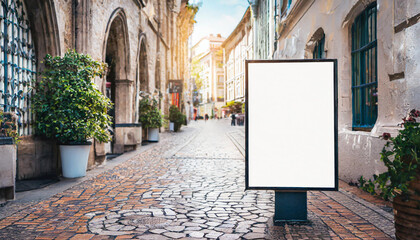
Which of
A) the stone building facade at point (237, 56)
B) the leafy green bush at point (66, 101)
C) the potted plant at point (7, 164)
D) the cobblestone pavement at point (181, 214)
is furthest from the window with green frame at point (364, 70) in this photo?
the stone building facade at point (237, 56)

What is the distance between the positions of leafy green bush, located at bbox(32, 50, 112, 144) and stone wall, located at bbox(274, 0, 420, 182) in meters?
4.68

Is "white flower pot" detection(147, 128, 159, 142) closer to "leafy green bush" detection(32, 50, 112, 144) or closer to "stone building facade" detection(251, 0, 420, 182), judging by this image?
"leafy green bush" detection(32, 50, 112, 144)

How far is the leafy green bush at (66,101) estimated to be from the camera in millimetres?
6250

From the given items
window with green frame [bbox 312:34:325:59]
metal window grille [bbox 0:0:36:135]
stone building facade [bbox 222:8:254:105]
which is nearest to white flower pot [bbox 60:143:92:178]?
metal window grille [bbox 0:0:36:135]

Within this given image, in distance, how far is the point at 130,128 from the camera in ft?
36.7

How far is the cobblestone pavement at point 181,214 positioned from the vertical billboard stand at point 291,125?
50 cm

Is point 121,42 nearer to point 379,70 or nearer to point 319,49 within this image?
point 319,49

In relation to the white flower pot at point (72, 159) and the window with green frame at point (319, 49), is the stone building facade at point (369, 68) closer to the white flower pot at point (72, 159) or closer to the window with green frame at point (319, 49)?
the window with green frame at point (319, 49)

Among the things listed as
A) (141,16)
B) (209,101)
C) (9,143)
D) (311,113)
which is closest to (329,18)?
(311,113)

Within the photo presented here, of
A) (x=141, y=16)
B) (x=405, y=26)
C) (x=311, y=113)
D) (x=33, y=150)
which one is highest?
(x=141, y=16)

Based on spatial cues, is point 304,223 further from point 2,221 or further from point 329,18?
point 329,18

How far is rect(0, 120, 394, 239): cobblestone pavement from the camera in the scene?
335 cm

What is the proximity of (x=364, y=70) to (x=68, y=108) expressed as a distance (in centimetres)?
533

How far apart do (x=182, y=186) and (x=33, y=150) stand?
115 inches
